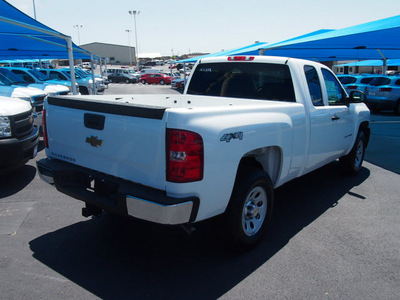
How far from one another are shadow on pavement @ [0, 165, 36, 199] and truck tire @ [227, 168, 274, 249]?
3666 mm

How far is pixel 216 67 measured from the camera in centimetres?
492

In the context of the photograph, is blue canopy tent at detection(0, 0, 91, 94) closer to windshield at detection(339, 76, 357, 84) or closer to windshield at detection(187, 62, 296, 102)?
windshield at detection(187, 62, 296, 102)

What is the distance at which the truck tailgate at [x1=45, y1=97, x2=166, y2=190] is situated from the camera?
272 cm

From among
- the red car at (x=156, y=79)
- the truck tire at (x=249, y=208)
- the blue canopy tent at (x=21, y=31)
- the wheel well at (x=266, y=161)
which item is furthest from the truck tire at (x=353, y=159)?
the red car at (x=156, y=79)

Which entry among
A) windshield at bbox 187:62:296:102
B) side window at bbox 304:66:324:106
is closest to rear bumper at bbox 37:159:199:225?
windshield at bbox 187:62:296:102

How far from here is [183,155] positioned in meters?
2.64

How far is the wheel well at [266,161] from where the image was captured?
11.6 ft

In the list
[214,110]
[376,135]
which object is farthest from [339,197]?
[376,135]

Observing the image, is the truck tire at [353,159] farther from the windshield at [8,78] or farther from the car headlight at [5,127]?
the windshield at [8,78]

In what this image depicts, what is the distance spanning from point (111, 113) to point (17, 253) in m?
1.78

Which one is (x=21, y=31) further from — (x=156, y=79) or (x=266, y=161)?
(x=156, y=79)

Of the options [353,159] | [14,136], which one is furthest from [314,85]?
[14,136]

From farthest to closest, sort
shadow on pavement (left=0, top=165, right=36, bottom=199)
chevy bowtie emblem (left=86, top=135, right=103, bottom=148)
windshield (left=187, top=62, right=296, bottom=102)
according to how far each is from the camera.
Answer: shadow on pavement (left=0, top=165, right=36, bottom=199)
windshield (left=187, top=62, right=296, bottom=102)
chevy bowtie emblem (left=86, top=135, right=103, bottom=148)

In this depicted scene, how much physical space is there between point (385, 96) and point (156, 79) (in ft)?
106
